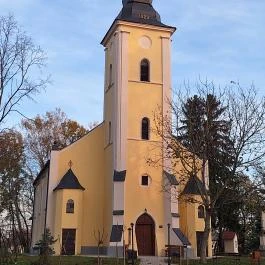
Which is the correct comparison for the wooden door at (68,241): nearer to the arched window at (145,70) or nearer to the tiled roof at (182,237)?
the tiled roof at (182,237)

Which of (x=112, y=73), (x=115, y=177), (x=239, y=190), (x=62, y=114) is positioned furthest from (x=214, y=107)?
→ (x=62, y=114)

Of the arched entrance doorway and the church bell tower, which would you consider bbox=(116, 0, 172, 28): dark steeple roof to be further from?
the arched entrance doorway

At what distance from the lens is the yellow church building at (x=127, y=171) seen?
103ft

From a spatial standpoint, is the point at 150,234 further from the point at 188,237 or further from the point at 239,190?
the point at 239,190

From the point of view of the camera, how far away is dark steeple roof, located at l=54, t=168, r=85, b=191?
32875 mm

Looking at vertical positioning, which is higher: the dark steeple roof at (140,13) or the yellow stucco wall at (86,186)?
the dark steeple roof at (140,13)

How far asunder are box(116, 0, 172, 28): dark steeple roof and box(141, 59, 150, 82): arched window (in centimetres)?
293

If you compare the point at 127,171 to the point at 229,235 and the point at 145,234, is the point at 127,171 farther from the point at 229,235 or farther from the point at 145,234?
the point at 229,235

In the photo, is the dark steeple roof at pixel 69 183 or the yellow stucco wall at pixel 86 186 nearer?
the yellow stucco wall at pixel 86 186

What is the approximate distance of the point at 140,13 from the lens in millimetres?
35875

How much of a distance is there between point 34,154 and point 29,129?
2543 millimetres

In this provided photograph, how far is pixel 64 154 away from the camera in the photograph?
34594 millimetres

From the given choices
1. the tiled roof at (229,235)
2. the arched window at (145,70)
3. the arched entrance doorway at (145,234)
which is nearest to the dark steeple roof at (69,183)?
the arched entrance doorway at (145,234)

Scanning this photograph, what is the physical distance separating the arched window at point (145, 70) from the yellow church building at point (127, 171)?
7 centimetres
